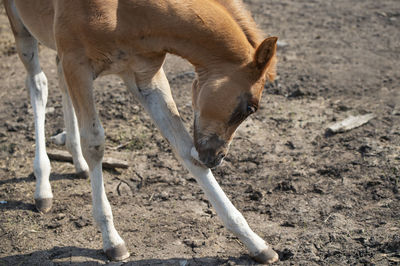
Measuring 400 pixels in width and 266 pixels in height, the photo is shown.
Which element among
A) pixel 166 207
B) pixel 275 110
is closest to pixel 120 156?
pixel 166 207

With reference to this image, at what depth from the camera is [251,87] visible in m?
3.42

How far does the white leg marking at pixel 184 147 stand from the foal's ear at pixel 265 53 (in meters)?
0.90

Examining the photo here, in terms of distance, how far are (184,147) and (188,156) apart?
3.3 inches

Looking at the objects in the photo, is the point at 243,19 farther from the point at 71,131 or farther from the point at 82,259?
the point at 71,131

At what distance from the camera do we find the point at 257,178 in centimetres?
496

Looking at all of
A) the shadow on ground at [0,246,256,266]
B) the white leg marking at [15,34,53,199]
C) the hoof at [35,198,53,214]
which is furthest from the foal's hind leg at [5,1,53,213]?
the shadow on ground at [0,246,256,266]

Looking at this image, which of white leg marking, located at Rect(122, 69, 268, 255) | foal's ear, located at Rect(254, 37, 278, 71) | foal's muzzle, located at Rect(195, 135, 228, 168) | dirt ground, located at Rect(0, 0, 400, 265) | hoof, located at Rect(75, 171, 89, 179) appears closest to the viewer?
foal's ear, located at Rect(254, 37, 278, 71)

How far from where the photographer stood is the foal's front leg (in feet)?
12.4

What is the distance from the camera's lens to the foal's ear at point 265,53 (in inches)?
127

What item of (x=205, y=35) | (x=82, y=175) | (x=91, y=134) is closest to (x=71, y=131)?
(x=82, y=175)

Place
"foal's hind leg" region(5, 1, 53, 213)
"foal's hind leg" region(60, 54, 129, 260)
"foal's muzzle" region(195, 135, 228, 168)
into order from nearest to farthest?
1. "foal's muzzle" region(195, 135, 228, 168)
2. "foal's hind leg" region(60, 54, 129, 260)
3. "foal's hind leg" region(5, 1, 53, 213)

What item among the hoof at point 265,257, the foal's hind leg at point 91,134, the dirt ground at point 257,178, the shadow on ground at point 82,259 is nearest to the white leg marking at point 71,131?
the dirt ground at point 257,178

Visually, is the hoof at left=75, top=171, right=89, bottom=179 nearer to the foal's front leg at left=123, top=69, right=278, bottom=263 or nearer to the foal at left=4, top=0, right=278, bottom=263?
the foal at left=4, top=0, right=278, bottom=263

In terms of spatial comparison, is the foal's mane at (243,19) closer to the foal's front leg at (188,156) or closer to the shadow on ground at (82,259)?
the foal's front leg at (188,156)
